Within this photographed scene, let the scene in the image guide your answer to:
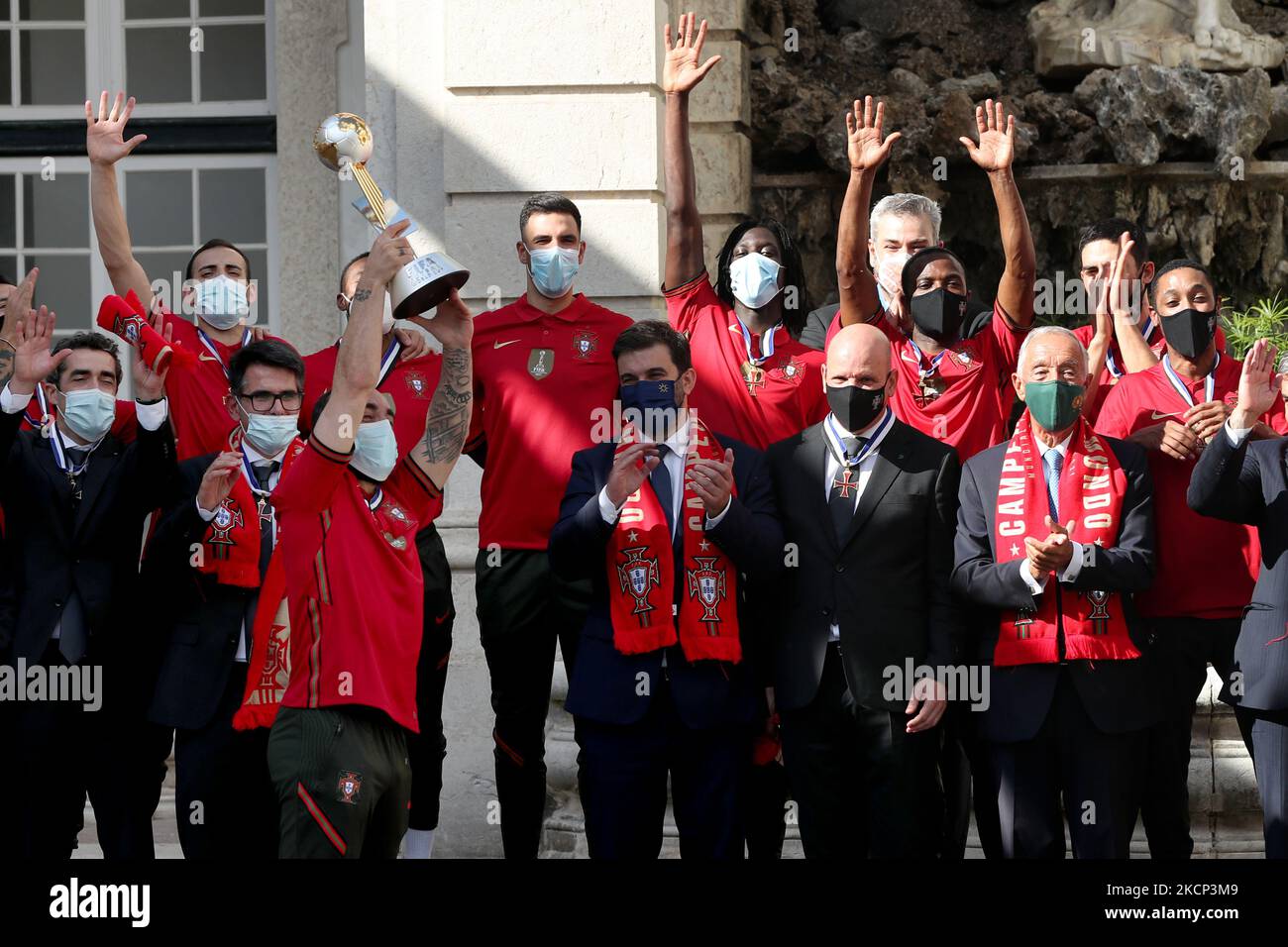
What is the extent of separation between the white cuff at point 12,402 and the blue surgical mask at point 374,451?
1176mm

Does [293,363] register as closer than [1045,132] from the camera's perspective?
Yes

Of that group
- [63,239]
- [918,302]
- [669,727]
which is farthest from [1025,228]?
[63,239]

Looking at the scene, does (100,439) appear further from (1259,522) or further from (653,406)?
(1259,522)

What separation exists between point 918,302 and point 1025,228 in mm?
455

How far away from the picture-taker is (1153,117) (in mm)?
8461

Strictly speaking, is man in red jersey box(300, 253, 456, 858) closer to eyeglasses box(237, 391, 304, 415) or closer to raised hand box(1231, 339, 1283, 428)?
eyeglasses box(237, 391, 304, 415)

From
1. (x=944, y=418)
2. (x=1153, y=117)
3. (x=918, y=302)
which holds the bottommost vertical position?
(x=944, y=418)

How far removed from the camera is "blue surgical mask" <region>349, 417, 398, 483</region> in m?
4.75

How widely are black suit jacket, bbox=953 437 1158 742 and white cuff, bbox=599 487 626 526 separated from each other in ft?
3.15

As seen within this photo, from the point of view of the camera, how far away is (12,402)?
530 cm

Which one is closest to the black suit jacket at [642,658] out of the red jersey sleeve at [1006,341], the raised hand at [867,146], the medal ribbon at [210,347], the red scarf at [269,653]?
the red scarf at [269,653]

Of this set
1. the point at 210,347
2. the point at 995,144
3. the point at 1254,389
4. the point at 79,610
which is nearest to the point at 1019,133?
the point at 995,144

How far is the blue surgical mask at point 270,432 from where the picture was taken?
5.15 meters

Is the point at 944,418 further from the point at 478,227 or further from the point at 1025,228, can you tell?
the point at 478,227
